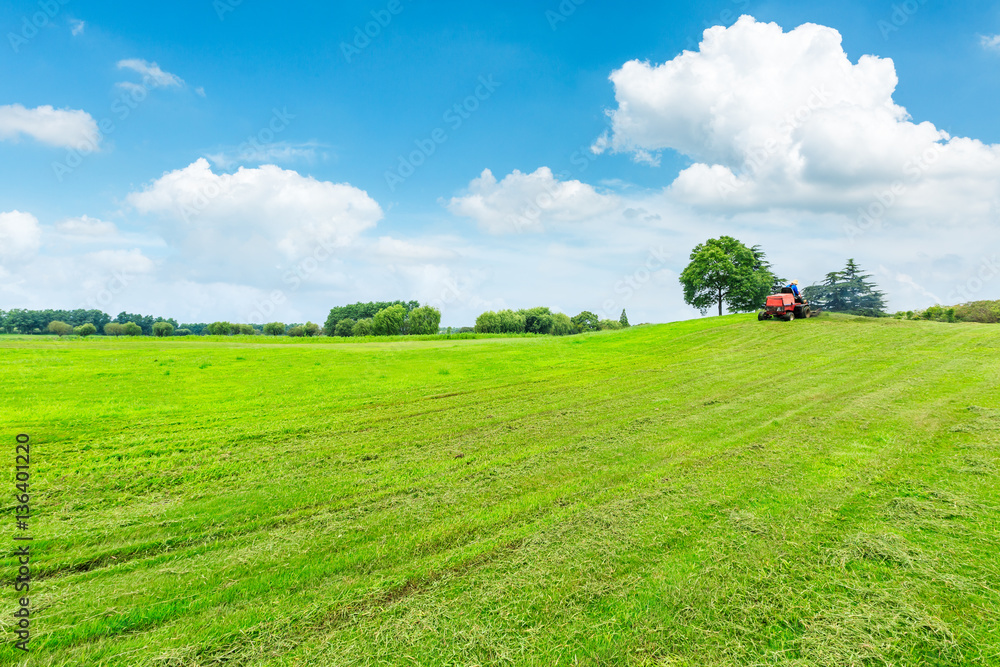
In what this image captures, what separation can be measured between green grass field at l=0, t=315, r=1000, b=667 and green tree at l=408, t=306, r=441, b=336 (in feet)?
268

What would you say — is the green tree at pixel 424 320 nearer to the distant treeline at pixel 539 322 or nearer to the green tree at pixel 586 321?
the distant treeline at pixel 539 322

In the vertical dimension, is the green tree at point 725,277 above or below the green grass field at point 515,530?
above

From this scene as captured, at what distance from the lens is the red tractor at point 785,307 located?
25.8 meters

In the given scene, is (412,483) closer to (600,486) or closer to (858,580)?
(600,486)

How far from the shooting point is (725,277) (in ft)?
153

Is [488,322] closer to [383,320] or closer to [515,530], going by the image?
[383,320]

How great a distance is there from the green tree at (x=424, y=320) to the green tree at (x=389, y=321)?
3.42m

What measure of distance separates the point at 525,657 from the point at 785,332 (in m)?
24.1

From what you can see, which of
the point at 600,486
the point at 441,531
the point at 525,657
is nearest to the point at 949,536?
the point at 600,486

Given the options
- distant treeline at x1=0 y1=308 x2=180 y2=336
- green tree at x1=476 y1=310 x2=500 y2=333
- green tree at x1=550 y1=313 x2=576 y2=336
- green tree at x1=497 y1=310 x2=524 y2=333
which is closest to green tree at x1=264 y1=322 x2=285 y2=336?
distant treeline at x1=0 y1=308 x2=180 y2=336

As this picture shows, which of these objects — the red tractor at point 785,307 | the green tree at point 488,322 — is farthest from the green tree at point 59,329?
the red tractor at point 785,307

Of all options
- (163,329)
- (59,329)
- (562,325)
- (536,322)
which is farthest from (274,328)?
(562,325)

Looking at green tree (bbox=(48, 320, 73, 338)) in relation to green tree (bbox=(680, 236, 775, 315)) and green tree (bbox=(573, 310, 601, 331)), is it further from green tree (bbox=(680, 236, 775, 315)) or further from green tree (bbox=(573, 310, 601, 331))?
green tree (bbox=(573, 310, 601, 331))

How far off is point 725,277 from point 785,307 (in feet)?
73.5
